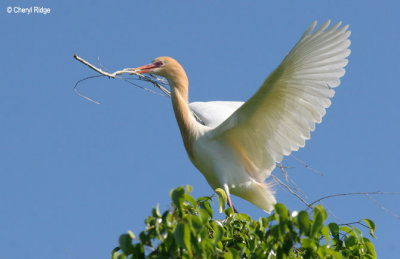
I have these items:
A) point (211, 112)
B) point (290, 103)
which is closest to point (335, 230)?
point (290, 103)

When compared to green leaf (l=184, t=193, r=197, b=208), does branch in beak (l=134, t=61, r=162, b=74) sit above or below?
above

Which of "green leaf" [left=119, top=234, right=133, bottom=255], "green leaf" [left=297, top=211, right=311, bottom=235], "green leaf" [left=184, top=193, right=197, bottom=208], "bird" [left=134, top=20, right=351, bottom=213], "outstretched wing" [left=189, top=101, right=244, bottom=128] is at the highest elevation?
"outstretched wing" [left=189, top=101, right=244, bottom=128]

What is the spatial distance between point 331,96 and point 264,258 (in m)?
1.55

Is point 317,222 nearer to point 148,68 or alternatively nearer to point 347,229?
point 347,229

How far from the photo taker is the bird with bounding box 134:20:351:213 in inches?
144

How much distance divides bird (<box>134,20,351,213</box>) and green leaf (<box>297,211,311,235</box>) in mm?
1480

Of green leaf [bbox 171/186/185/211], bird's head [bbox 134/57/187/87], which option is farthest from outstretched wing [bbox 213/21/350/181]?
green leaf [bbox 171/186/185/211]

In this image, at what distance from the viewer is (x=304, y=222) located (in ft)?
7.63

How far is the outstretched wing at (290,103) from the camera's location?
363cm

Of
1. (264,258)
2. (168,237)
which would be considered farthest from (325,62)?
(168,237)

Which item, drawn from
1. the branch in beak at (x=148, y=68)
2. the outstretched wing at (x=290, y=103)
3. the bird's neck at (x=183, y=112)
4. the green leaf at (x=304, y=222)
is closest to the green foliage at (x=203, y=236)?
the green leaf at (x=304, y=222)

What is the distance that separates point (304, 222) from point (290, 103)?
1.62 meters

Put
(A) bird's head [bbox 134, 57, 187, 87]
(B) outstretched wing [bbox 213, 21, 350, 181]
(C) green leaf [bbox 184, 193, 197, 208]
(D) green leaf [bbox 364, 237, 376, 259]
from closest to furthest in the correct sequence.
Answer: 1. (C) green leaf [bbox 184, 193, 197, 208]
2. (D) green leaf [bbox 364, 237, 376, 259]
3. (B) outstretched wing [bbox 213, 21, 350, 181]
4. (A) bird's head [bbox 134, 57, 187, 87]

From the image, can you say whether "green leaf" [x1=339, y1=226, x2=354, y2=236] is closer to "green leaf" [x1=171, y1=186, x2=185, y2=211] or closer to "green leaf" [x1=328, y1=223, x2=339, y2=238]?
"green leaf" [x1=328, y1=223, x2=339, y2=238]
